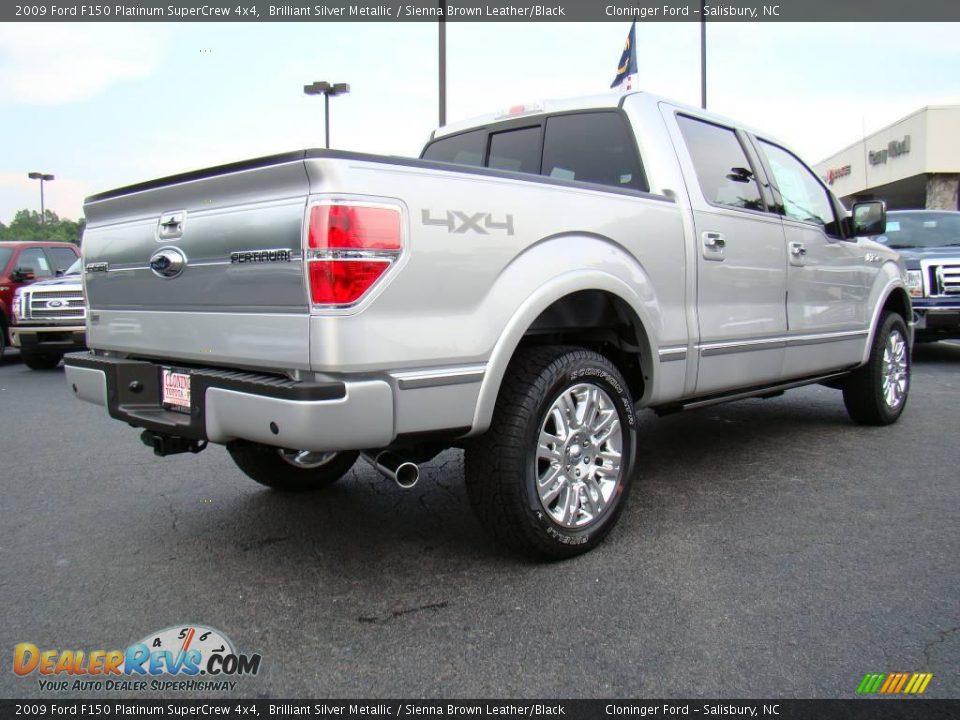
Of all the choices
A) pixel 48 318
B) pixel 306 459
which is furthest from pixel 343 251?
pixel 48 318

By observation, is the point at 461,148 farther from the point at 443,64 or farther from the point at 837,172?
the point at 837,172

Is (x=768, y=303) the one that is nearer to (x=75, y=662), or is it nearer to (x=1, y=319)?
(x=75, y=662)

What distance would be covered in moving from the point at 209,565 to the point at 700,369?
243 centimetres

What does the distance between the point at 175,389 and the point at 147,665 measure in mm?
972

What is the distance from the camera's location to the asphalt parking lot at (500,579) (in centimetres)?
233

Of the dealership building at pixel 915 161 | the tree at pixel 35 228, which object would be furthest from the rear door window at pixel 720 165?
the tree at pixel 35 228

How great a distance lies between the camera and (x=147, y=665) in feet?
7.89

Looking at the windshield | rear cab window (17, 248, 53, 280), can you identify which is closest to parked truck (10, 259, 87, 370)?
rear cab window (17, 248, 53, 280)

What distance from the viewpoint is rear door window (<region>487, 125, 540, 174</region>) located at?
4.29 metres

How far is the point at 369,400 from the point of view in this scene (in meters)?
2.45

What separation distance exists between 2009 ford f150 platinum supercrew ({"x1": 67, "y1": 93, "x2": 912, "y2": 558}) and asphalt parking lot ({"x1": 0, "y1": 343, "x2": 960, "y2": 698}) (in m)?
0.34

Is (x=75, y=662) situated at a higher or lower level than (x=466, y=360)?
lower

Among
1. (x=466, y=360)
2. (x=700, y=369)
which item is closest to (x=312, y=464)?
(x=466, y=360)
